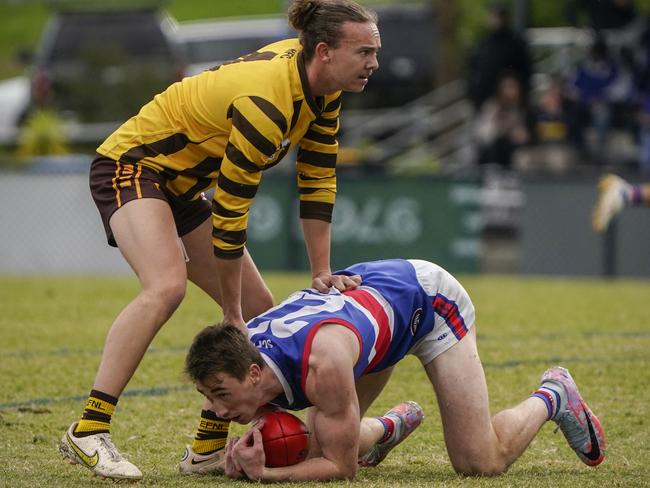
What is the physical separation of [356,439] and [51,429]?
188cm

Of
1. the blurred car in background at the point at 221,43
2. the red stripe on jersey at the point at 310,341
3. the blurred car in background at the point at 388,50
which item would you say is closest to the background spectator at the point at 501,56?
the blurred car in background at the point at 388,50

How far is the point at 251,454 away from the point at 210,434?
0.53 meters

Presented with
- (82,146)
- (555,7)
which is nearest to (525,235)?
(82,146)

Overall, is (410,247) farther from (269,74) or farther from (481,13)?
(481,13)

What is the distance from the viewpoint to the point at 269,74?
16.4 ft

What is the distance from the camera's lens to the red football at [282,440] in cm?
477

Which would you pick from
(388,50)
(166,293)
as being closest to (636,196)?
(166,293)

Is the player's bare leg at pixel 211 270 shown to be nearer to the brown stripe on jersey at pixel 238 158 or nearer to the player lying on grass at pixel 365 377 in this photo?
the player lying on grass at pixel 365 377

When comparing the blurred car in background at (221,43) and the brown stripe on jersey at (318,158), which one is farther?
the blurred car in background at (221,43)

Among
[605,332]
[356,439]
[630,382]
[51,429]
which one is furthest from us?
[605,332]

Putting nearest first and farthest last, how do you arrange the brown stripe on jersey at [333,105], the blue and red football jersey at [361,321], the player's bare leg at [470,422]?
the blue and red football jersey at [361,321] < the player's bare leg at [470,422] < the brown stripe on jersey at [333,105]

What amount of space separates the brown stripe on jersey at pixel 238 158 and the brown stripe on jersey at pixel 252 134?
0.06 m

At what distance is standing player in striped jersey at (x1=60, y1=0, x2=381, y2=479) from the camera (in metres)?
4.88

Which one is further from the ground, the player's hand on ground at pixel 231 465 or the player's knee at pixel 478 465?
the player's hand on ground at pixel 231 465
